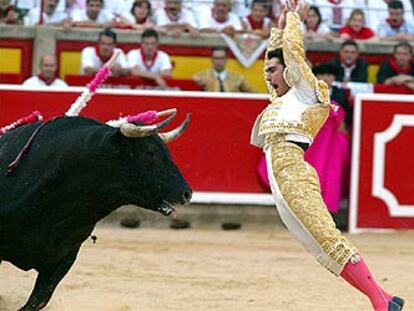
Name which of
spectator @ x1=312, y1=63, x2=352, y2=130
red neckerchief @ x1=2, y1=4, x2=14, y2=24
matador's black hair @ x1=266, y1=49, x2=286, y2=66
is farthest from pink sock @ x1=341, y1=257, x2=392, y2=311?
red neckerchief @ x1=2, y1=4, x2=14, y2=24

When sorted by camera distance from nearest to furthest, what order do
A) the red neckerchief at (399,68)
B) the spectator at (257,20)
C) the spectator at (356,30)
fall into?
the red neckerchief at (399,68), the spectator at (257,20), the spectator at (356,30)

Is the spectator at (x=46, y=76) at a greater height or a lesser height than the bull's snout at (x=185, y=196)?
lesser

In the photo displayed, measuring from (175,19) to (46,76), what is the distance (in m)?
1.51

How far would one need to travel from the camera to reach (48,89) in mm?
9859

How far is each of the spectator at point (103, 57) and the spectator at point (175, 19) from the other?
64 cm

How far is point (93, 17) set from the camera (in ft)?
35.9

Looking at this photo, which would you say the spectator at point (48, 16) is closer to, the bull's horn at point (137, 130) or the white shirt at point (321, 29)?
the white shirt at point (321, 29)

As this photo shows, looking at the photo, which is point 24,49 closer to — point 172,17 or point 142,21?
point 142,21

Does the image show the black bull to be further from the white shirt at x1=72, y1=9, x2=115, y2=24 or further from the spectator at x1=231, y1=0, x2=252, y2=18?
the spectator at x1=231, y1=0, x2=252, y2=18

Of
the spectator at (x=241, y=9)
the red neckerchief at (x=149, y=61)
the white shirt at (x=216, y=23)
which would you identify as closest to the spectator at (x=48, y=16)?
the red neckerchief at (x=149, y=61)

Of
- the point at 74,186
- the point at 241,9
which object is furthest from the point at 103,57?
the point at 74,186

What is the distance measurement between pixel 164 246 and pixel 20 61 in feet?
8.86

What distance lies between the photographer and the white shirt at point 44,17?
10.8 metres

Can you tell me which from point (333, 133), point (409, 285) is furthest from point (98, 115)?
point (409, 285)
